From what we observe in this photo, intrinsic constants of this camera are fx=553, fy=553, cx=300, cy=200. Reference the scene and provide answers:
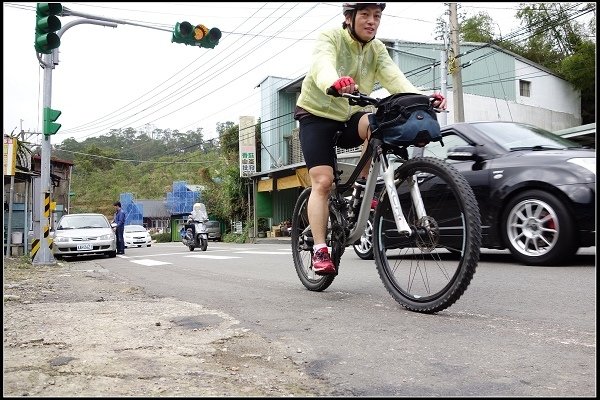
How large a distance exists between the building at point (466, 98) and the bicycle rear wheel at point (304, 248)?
17.5 m

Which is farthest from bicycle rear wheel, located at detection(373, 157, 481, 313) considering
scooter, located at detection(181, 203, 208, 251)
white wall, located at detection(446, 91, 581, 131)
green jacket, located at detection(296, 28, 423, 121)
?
white wall, located at detection(446, 91, 581, 131)

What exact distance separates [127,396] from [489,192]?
466 centimetres

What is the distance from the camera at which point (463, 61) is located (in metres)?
Answer: 24.4

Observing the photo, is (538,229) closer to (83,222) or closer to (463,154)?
(463,154)

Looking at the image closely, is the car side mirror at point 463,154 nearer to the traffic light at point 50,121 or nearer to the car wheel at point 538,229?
the car wheel at point 538,229

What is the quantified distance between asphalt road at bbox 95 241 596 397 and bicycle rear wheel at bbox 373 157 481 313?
0.13 metres

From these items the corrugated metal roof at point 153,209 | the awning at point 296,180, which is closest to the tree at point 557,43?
the awning at point 296,180

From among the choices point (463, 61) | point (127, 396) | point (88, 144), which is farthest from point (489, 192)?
point (88, 144)

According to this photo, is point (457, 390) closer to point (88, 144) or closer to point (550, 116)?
point (550, 116)

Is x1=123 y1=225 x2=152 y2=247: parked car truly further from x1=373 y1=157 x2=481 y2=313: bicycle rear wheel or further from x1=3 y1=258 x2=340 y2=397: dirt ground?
x1=373 y1=157 x2=481 y2=313: bicycle rear wheel

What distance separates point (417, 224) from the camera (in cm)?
308

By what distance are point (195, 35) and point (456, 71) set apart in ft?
32.3

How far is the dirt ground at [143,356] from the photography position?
5.66 ft

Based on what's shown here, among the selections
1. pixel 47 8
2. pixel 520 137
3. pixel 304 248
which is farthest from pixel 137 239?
pixel 304 248
